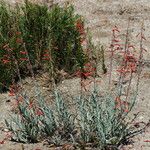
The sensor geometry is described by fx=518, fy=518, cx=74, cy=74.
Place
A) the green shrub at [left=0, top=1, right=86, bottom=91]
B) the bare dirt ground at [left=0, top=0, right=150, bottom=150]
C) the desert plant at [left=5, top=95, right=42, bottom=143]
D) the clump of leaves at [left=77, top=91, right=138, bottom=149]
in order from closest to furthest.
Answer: the clump of leaves at [left=77, top=91, right=138, bottom=149]
the desert plant at [left=5, top=95, right=42, bottom=143]
the bare dirt ground at [left=0, top=0, right=150, bottom=150]
the green shrub at [left=0, top=1, right=86, bottom=91]

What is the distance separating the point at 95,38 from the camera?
8883 mm

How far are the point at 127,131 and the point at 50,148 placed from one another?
0.84 meters

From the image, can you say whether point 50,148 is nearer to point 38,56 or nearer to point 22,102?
point 22,102

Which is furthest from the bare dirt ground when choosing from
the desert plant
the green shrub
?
the green shrub

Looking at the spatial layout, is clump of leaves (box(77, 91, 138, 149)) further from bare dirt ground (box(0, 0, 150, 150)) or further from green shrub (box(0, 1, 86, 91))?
green shrub (box(0, 1, 86, 91))

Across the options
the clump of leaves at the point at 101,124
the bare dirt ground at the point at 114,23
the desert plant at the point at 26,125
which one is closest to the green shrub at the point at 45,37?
the bare dirt ground at the point at 114,23

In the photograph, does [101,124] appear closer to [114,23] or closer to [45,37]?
[45,37]

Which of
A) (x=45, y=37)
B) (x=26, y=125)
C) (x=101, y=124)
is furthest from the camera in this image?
(x=45, y=37)

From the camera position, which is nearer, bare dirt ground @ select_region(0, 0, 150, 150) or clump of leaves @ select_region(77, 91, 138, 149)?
clump of leaves @ select_region(77, 91, 138, 149)

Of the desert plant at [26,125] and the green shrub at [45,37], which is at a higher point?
the green shrub at [45,37]

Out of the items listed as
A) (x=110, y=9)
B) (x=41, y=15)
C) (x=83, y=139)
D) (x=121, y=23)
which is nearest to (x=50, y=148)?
(x=83, y=139)

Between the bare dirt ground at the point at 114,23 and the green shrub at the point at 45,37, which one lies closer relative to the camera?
the bare dirt ground at the point at 114,23

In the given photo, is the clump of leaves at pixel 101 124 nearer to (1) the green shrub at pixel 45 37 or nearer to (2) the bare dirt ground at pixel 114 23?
(2) the bare dirt ground at pixel 114 23

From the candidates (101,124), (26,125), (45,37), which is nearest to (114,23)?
(45,37)
